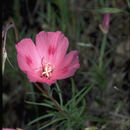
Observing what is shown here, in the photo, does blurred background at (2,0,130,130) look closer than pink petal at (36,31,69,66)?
No

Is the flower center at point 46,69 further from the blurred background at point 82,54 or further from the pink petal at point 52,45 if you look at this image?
the blurred background at point 82,54

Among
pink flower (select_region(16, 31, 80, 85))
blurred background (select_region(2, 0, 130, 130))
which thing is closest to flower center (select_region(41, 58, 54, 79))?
pink flower (select_region(16, 31, 80, 85))

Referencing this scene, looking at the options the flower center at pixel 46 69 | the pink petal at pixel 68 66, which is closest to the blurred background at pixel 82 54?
the flower center at pixel 46 69

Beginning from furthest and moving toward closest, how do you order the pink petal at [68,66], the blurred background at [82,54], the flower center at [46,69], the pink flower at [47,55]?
1. the blurred background at [82,54]
2. the flower center at [46,69]
3. the pink flower at [47,55]
4. the pink petal at [68,66]

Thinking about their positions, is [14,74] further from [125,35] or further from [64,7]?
[125,35]

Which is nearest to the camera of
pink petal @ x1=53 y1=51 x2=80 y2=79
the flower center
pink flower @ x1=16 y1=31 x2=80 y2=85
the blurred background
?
pink petal @ x1=53 y1=51 x2=80 y2=79

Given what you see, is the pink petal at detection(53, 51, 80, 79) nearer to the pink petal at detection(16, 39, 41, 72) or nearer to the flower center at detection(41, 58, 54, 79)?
the flower center at detection(41, 58, 54, 79)
